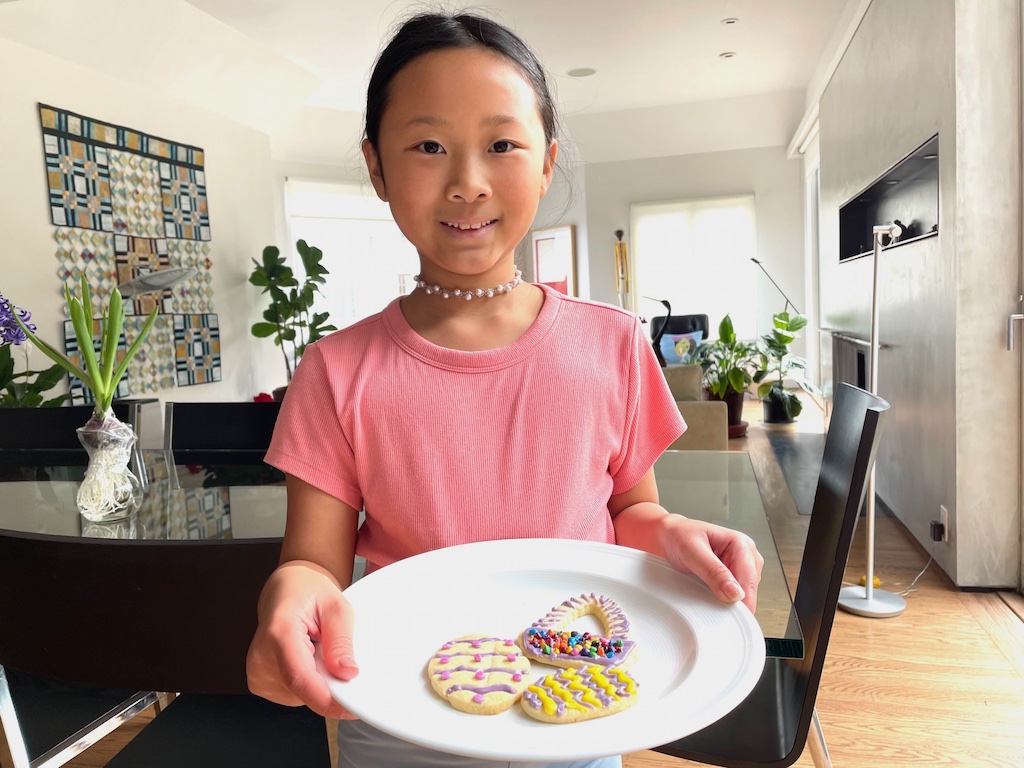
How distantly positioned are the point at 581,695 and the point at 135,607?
59 cm

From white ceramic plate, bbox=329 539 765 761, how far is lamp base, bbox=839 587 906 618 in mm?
2499

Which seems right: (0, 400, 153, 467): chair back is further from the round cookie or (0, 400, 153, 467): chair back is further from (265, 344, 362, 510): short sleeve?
the round cookie

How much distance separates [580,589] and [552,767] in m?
0.19

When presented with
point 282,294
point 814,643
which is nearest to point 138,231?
point 282,294

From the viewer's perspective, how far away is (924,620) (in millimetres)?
2775

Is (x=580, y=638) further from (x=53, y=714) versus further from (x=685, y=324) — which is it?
(x=685, y=324)

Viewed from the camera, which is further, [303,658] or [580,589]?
[580,589]

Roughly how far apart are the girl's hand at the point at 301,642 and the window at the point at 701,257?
29.2 ft

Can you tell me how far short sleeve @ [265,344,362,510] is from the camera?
29.7 inches

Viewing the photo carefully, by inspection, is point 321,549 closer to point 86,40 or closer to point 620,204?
point 86,40

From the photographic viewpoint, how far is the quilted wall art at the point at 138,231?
4.54 m

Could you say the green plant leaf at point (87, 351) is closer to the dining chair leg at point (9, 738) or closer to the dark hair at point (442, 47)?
the dining chair leg at point (9, 738)

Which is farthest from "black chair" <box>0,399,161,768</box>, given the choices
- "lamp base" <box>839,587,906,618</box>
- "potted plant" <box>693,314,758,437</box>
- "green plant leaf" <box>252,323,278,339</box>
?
"green plant leaf" <box>252,323,278,339</box>

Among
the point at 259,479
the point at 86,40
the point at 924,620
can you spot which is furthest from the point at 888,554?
the point at 86,40
